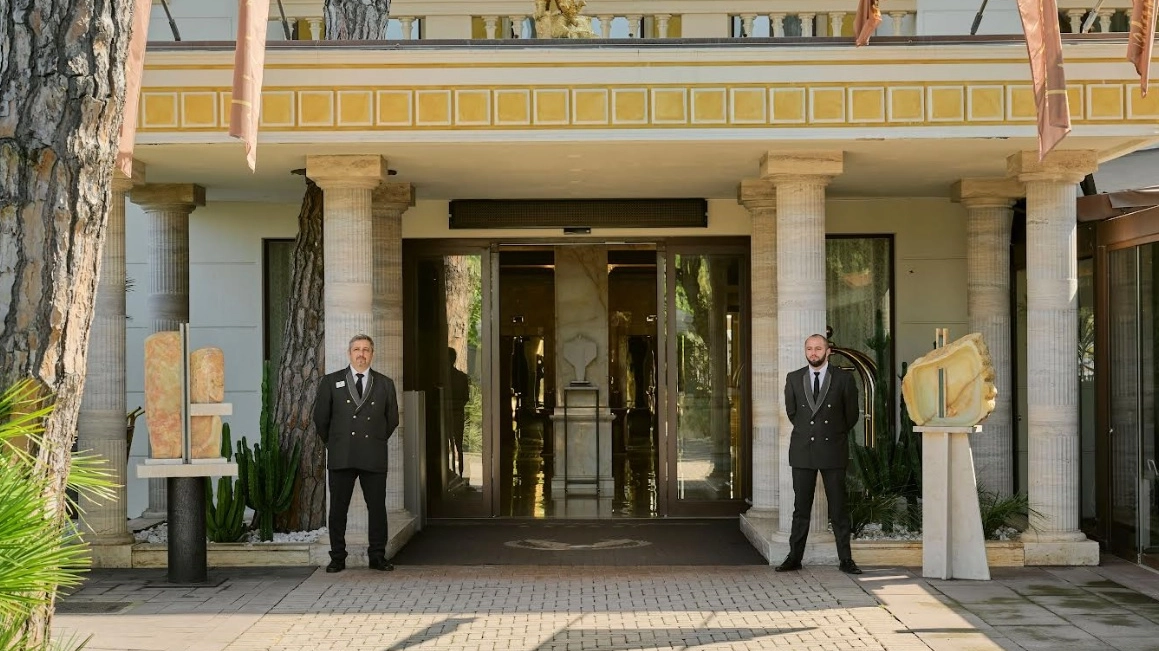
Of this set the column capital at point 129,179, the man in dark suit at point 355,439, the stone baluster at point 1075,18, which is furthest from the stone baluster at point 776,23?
the column capital at point 129,179

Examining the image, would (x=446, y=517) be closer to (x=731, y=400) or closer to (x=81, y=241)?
(x=731, y=400)

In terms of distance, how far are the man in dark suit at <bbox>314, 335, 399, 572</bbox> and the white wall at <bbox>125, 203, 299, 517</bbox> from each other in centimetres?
374

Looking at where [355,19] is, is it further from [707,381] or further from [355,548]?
[707,381]

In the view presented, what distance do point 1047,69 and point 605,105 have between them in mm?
2995

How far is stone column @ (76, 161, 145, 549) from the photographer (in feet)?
33.3

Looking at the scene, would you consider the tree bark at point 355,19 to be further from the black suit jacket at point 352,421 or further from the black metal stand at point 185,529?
Answer: the black metal stand at point 185,529

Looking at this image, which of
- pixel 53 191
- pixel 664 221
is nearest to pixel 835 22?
pixel 664 221

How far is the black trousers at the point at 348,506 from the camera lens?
32.2 feet

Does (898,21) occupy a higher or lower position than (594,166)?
higher

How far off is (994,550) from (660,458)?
12.7 ft

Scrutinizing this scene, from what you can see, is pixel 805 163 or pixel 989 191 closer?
pixel 805 163

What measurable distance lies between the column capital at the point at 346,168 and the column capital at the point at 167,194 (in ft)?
7.94

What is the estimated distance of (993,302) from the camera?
459 inches

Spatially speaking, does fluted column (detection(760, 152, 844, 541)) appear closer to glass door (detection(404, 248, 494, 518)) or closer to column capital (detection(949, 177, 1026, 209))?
column capital (detection(949, 177, 1026, 209))
